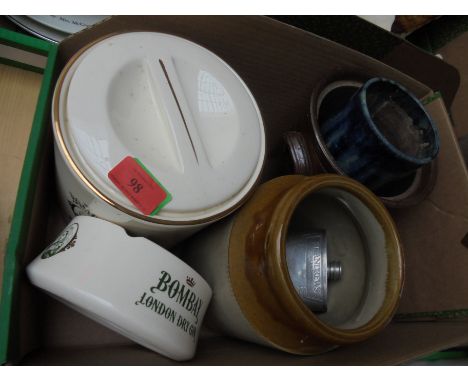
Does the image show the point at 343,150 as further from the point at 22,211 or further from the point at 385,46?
the point at 22,211

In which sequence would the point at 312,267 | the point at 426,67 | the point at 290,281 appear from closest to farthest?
the point at 290,281 < the point at 312,267 < the point at 426,67

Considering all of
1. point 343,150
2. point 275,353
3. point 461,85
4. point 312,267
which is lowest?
point 275,353

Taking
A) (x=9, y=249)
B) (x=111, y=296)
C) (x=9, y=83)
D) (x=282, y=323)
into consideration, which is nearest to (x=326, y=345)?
(x=282, y=323)

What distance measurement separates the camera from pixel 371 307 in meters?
0.54

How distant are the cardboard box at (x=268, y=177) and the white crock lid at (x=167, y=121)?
9 centimetres

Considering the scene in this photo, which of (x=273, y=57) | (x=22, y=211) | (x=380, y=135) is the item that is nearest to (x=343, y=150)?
(x=380, y=135)

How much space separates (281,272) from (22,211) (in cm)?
31

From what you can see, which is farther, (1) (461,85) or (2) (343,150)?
(1) (461,85)

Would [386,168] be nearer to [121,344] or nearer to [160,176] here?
[160,176]

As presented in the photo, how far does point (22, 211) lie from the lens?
19.2 inches

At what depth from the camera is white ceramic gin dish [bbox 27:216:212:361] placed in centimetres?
45

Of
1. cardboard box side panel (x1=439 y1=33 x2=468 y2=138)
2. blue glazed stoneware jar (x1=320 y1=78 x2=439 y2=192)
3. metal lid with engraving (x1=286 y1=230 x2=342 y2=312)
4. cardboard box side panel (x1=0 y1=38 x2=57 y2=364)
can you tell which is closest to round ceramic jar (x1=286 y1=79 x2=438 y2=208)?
blue glazed stoneware jar (x1=320 y1=78 x2=439 y2=192)

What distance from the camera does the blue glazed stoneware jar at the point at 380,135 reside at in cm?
60

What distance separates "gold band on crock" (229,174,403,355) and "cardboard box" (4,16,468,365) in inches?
1.5
